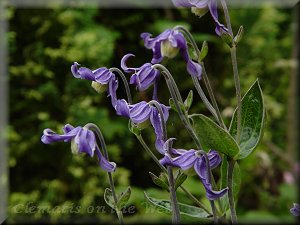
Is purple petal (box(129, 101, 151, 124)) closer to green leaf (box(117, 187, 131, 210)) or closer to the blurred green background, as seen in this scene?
green leaf (box(117, 187, 131, 210))

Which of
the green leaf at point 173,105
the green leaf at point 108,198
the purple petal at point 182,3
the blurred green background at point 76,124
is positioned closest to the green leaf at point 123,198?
the green leaf at point 108,198

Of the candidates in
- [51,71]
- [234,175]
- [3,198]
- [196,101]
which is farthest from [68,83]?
[234,175]

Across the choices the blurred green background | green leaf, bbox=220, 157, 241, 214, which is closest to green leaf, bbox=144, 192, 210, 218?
green leaf, bbox=220, 157, 241, 214

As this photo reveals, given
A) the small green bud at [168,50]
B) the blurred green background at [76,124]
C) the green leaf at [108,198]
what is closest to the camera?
the small green bud at [168,50]

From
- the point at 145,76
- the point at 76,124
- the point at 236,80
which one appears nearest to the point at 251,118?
the point at 236,80

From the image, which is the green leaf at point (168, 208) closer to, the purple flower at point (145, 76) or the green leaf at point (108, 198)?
the green leaf at point (108, 198)

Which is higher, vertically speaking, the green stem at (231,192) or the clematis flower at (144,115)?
the clematis flower at (144,115)

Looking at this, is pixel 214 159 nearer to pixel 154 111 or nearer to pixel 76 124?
pixel 154 111
